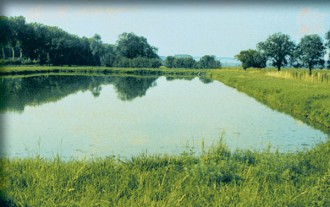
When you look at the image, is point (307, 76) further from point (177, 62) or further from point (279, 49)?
point (177, 62)

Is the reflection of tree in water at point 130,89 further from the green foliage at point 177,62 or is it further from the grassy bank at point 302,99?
the grassy bank at point 302,99

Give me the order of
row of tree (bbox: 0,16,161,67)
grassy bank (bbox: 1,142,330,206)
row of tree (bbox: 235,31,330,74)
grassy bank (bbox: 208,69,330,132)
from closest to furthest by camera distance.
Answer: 1. grassy bank (bbox: 1,142,330,206)
2. grassy bank (bbox: 208,69,330,132)
3. row of tree (bbox: 235,31,330,74)
4. row of tree (bbox: 0,16,161,67)

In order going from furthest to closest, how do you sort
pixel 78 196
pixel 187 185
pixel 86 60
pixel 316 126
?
pixel 86 60 → pixel 316 126 → pixel 187 185 → pixel 78 196

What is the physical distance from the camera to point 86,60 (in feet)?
68.3

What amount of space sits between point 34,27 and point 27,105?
55.7ft

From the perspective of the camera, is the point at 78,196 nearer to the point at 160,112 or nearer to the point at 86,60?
the point at 160,112

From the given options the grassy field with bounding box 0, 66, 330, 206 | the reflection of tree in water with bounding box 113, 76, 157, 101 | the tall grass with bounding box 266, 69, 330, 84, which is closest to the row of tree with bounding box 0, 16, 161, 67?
the reflection of tree in water with bounding box 113, 76, 157, 101

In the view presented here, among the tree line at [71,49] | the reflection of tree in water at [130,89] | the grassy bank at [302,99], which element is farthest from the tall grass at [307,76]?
the reflection of tree in water at [130,89]

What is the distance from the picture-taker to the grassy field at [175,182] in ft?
12.6

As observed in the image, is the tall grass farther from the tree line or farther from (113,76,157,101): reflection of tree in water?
(113,76,157,101): reflection of tree in water

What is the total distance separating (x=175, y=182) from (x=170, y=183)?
0.26 ft

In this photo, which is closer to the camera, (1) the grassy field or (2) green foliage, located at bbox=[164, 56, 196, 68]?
(1) the grassy field

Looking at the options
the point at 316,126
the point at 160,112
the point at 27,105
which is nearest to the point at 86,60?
the point at 27,105

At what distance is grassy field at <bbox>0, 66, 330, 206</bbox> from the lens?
151 inches
